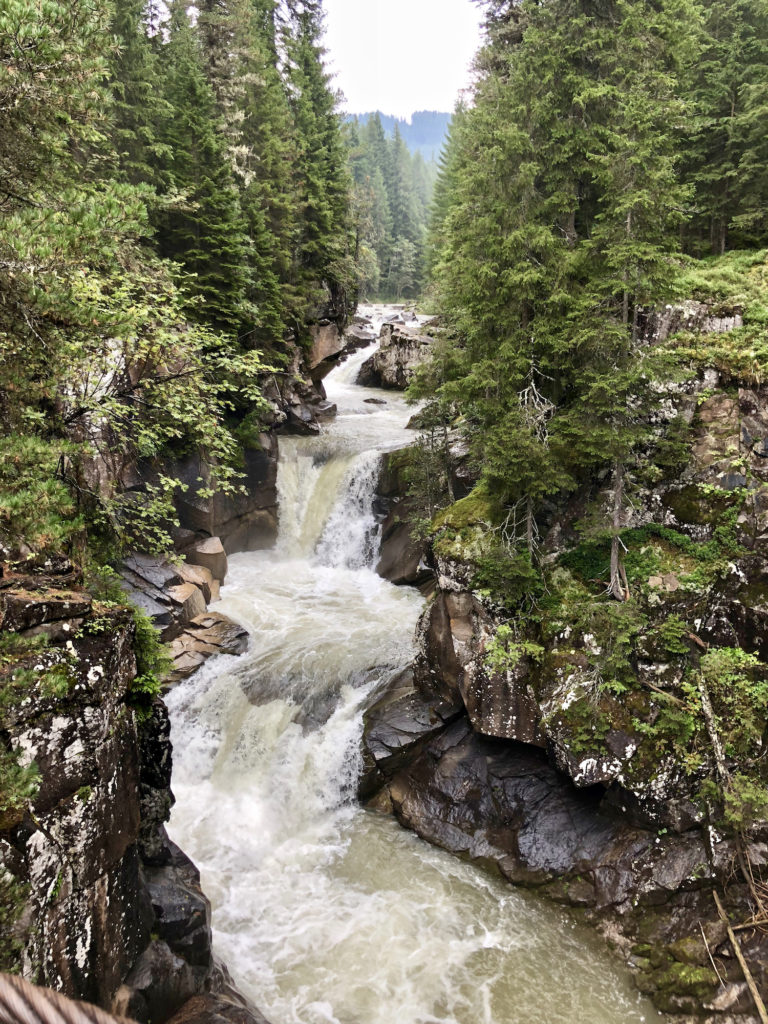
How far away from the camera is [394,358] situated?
1399 inches

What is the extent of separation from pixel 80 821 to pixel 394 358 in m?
32.4

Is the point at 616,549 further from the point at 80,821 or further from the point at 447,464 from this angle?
the point at 80,821

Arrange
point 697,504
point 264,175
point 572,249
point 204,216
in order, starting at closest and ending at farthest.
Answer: point 697,504 → point 572,249 → point 204,216 → point 264,175

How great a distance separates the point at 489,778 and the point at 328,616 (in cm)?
758

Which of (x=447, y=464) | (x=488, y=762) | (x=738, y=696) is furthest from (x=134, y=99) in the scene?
(x=738, y=696)

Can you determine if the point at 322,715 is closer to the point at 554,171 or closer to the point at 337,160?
the point at 554,171

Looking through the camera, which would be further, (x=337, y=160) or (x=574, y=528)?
(x=337, y=160)

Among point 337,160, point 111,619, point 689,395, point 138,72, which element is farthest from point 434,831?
point 337,160

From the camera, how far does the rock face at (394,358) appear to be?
34.9 m

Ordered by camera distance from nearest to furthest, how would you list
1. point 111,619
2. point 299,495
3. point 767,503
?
point 111,619 → point 767,503 → point 299,495

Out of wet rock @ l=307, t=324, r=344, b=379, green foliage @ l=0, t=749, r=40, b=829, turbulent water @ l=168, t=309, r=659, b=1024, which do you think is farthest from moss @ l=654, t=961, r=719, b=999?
wet rock @ l=307, t=324, r=344, b=379

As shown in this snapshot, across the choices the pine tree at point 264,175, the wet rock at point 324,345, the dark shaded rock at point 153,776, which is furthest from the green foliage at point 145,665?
the wet rock at point 324,345

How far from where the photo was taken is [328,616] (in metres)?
18.0

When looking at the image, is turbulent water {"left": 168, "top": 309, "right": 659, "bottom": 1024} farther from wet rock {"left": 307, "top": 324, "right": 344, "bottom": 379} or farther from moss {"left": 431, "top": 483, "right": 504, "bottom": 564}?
wet rock {"left": 307, "top": 324, "right": 344, "bottom": 379}
